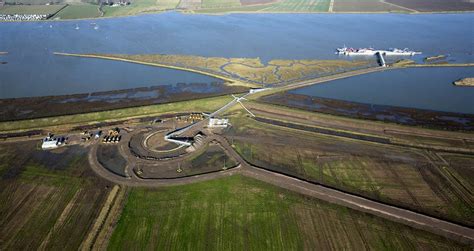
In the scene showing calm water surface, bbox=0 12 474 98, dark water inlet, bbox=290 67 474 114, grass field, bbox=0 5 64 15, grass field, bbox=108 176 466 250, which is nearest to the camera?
grass field, bbox=108 176 466 250

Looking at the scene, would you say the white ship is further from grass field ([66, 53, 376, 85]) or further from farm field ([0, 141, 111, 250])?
farm field ([0, 141, 111, 250])

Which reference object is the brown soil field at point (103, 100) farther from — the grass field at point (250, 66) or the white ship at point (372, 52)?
the white ship at point (372, 52)

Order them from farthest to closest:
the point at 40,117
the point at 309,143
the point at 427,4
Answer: the point at 427,4, the point at 40,117, the point at 309,143

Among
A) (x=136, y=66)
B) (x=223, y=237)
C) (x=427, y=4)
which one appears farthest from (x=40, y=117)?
(x=427, y=4)

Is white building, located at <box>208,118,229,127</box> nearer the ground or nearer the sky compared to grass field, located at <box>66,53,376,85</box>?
nearer the ground

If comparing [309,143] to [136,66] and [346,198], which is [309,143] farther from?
[136,66]

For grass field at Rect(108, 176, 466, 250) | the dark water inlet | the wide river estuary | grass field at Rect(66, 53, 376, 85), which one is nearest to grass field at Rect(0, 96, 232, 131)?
the wide river estuary

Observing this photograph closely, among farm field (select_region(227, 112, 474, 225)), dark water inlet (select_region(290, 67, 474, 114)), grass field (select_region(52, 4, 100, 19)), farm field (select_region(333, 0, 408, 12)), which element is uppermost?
farm field (select_region(333, 0, 408, 12))
